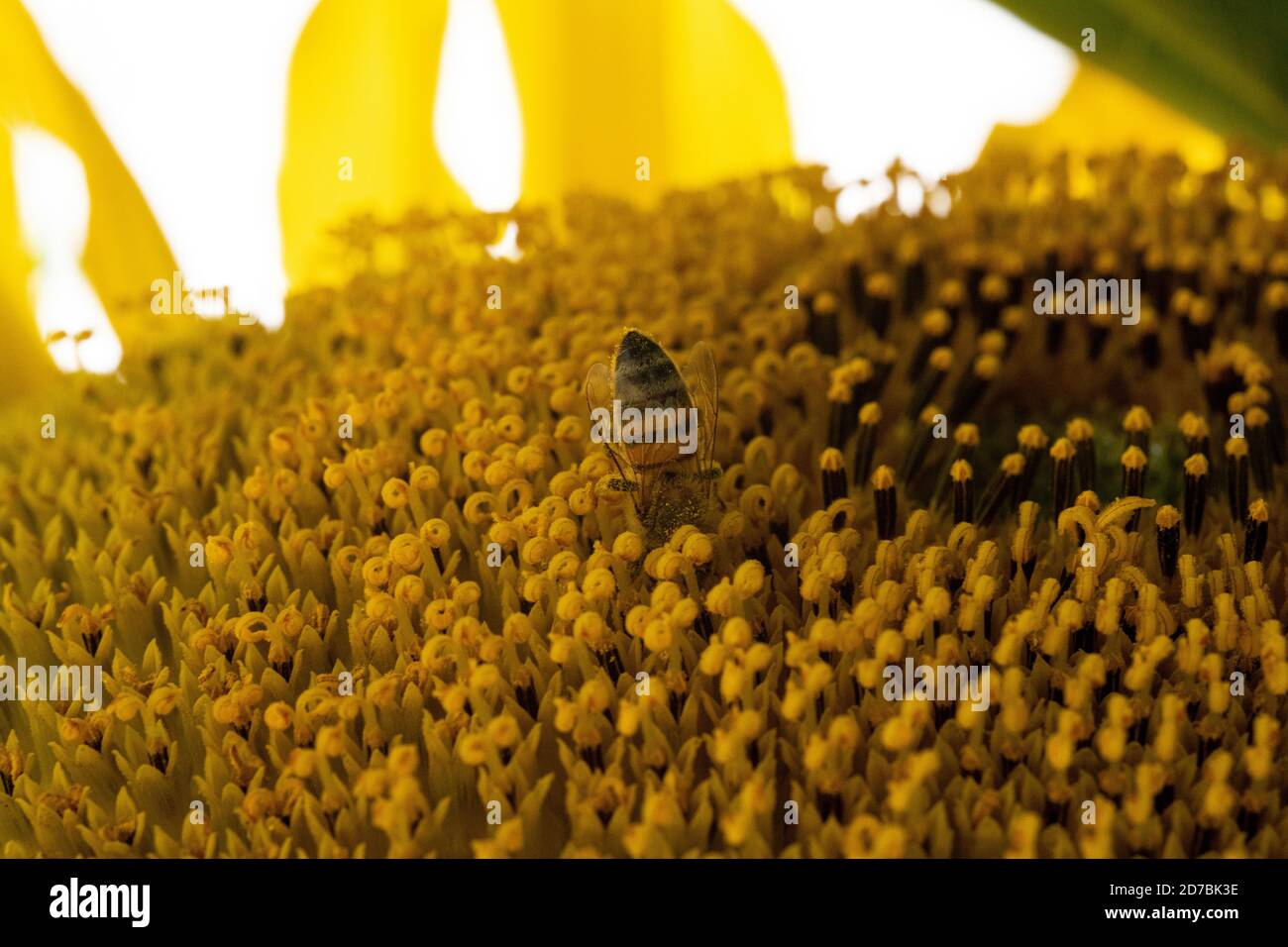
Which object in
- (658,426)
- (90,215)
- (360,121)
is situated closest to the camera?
(658,426)

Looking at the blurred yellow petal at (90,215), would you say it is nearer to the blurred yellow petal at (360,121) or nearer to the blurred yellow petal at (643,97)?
the blurred yellow petal at (360,121)

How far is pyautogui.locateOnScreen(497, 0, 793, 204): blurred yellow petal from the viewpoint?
1.85 metres

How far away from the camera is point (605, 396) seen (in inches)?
37.9

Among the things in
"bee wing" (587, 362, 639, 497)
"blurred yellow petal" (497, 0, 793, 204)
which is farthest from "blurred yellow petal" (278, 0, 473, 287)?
"bee wing" (587, 362, 639, 497)

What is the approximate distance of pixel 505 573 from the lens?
0.95 metres

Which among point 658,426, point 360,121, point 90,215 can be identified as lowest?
point 658,426

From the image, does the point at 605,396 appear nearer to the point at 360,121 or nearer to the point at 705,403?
the point at 705,403

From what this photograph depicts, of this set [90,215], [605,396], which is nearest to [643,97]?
[90,215]

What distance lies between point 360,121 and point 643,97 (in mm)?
377

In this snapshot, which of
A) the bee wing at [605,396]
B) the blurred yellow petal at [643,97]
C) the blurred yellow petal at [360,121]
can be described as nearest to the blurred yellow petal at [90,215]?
the blurred yellow petal at [360,121]

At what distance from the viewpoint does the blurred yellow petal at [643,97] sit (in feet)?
6.08

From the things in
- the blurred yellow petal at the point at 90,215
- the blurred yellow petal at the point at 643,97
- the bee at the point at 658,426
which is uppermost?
the blurred yellow petal at the point at 643,97

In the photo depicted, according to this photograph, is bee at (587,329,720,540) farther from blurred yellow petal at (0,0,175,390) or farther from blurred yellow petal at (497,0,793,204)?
blurred yellow petal at (497,0,793,204)

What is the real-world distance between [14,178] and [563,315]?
80 centimetres
